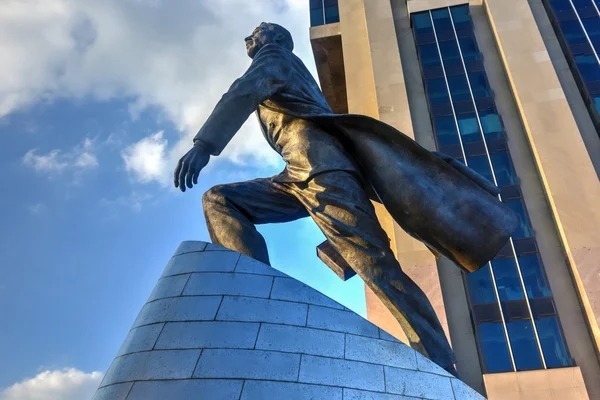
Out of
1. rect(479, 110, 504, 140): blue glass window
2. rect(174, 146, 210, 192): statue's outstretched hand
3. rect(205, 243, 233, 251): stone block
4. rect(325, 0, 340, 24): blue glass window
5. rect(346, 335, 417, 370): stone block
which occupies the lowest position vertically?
rect(479, 110, 504, 140): blue glass window

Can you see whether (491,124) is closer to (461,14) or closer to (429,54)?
(429,54)

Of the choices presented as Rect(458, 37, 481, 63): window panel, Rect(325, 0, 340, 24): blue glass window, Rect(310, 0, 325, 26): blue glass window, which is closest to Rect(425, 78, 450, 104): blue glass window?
Rect(458, 37, 481, 63): window panel

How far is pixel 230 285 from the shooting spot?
2.90m

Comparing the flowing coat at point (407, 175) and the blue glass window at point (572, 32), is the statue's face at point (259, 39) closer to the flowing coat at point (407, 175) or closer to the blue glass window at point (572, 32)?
the flowing coat at point (407, 175)

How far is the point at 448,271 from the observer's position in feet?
45.6

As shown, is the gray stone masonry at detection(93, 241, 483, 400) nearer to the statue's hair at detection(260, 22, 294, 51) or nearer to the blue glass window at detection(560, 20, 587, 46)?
the statue's hair at detection(260, 22, 294, 51)

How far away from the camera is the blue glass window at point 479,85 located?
17.3 meters

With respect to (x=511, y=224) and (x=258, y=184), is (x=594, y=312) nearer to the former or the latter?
(x=511, y=224)

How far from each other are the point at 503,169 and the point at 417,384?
1482 cm

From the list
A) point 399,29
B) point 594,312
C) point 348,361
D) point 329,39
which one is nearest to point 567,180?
point 594,312

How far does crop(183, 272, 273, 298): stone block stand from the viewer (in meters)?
2.86

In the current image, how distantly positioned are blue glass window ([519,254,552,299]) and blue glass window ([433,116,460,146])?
467 centimetres

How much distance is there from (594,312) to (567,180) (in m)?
4.12

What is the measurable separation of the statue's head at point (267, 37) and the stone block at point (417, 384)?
316cm
